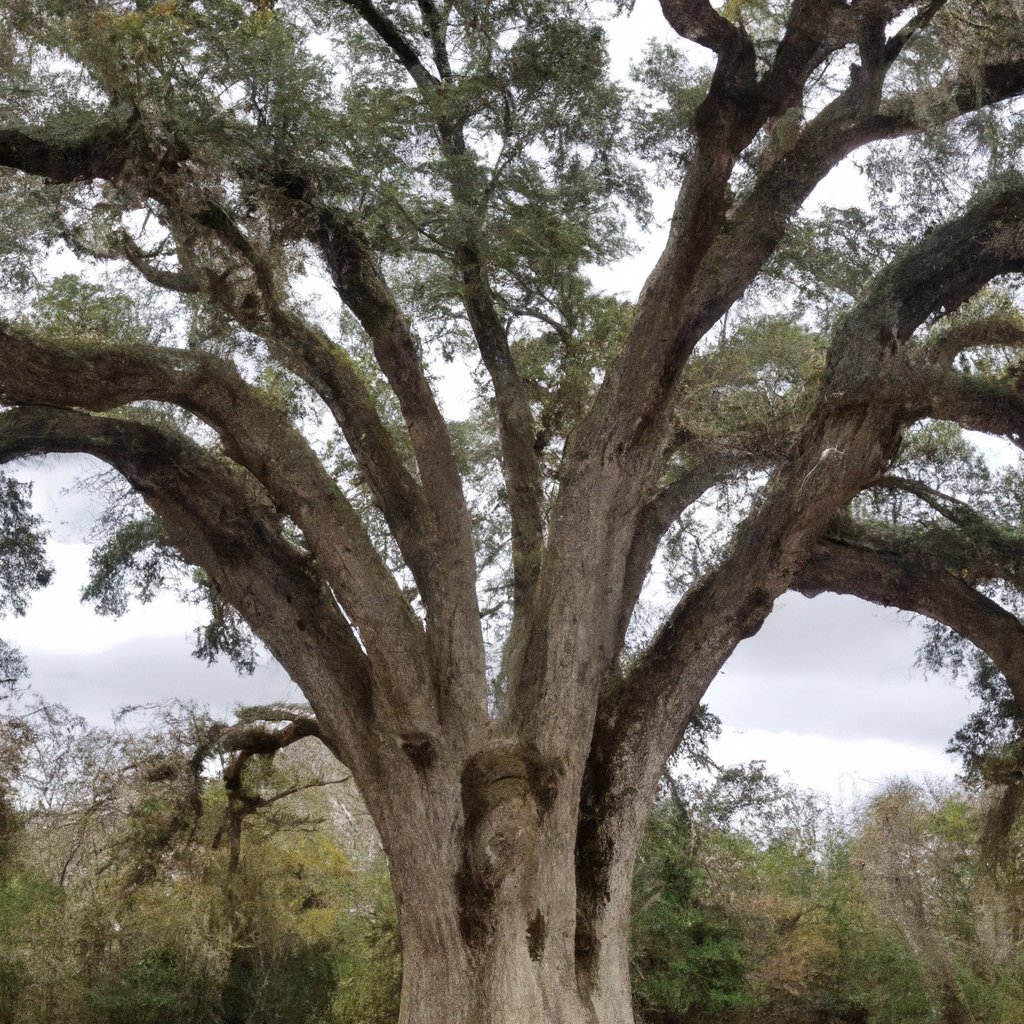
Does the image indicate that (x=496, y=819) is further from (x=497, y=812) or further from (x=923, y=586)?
(x=923, y=586)

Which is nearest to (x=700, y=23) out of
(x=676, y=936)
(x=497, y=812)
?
(x=497, y=812)

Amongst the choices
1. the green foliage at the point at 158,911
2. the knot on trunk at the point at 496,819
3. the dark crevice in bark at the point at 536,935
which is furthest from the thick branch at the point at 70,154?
the dark crevice in bark at the point at 536,935

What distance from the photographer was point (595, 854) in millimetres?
7727

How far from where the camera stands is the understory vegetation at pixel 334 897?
35.1 ft

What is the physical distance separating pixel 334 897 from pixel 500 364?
7.86 meters

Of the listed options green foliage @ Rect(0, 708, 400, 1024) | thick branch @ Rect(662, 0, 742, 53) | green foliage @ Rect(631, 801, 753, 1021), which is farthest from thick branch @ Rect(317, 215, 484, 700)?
green foliage @ Rect(631, 801, 753, 1021)

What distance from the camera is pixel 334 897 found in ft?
45.5

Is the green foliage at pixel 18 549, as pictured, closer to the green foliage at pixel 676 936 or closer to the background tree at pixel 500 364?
the background tree at pixel 500 364

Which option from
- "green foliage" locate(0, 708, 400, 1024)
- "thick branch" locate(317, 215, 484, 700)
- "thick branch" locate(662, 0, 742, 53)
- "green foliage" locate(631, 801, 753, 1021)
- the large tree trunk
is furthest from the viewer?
"green foliage" locate(631, 801, 753, 1021)

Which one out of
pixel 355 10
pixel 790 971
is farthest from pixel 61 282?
pixel 790 971

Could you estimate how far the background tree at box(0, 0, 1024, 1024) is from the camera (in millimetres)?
7285

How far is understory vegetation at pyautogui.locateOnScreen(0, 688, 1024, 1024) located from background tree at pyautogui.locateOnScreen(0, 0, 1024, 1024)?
113 inches

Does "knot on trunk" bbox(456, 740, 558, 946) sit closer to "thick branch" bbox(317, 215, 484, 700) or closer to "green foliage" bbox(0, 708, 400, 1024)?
"thick branch" bbox(317, 215, 484, 700)

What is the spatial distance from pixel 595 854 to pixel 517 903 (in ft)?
3.28
